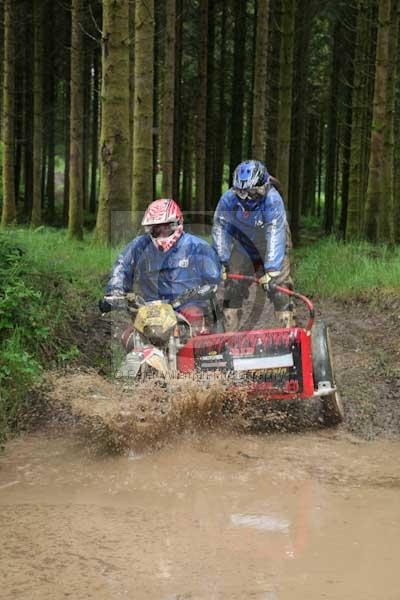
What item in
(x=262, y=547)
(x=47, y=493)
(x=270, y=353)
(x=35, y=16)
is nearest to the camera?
(x=262, y=547)

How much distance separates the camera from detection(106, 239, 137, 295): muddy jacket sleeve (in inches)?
271

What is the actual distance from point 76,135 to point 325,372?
10.1 metres

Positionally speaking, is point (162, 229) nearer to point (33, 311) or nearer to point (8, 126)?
point (33, 311)

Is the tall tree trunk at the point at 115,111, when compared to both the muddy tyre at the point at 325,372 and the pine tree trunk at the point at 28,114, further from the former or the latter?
the pine tree trunk at the point at 28,114

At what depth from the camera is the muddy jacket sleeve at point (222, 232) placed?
298 inches

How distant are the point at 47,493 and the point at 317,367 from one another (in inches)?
97.6

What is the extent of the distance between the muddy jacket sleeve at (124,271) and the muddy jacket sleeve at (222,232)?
95 cm

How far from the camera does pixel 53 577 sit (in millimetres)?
3912

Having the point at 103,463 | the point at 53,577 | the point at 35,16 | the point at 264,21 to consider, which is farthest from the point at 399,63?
the point at 53,577

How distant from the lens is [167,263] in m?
7.00

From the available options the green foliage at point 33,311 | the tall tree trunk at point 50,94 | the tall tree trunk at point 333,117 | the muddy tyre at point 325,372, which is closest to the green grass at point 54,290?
the green foliage at point 33,311

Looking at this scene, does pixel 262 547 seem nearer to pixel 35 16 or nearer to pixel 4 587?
pixel 4 587

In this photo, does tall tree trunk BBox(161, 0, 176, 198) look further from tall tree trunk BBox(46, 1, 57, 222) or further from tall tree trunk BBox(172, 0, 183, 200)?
tall tree trunk BBox(46, 1, 57, 222)

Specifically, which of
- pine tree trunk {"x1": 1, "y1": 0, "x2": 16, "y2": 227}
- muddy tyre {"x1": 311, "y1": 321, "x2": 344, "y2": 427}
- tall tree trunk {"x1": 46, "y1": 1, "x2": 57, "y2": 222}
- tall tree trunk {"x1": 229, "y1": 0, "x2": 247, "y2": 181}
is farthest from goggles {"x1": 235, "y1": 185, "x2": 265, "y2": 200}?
tall tree trunk {"x1": 46, "y1": 1, "x2": 57, "y2": 222}
